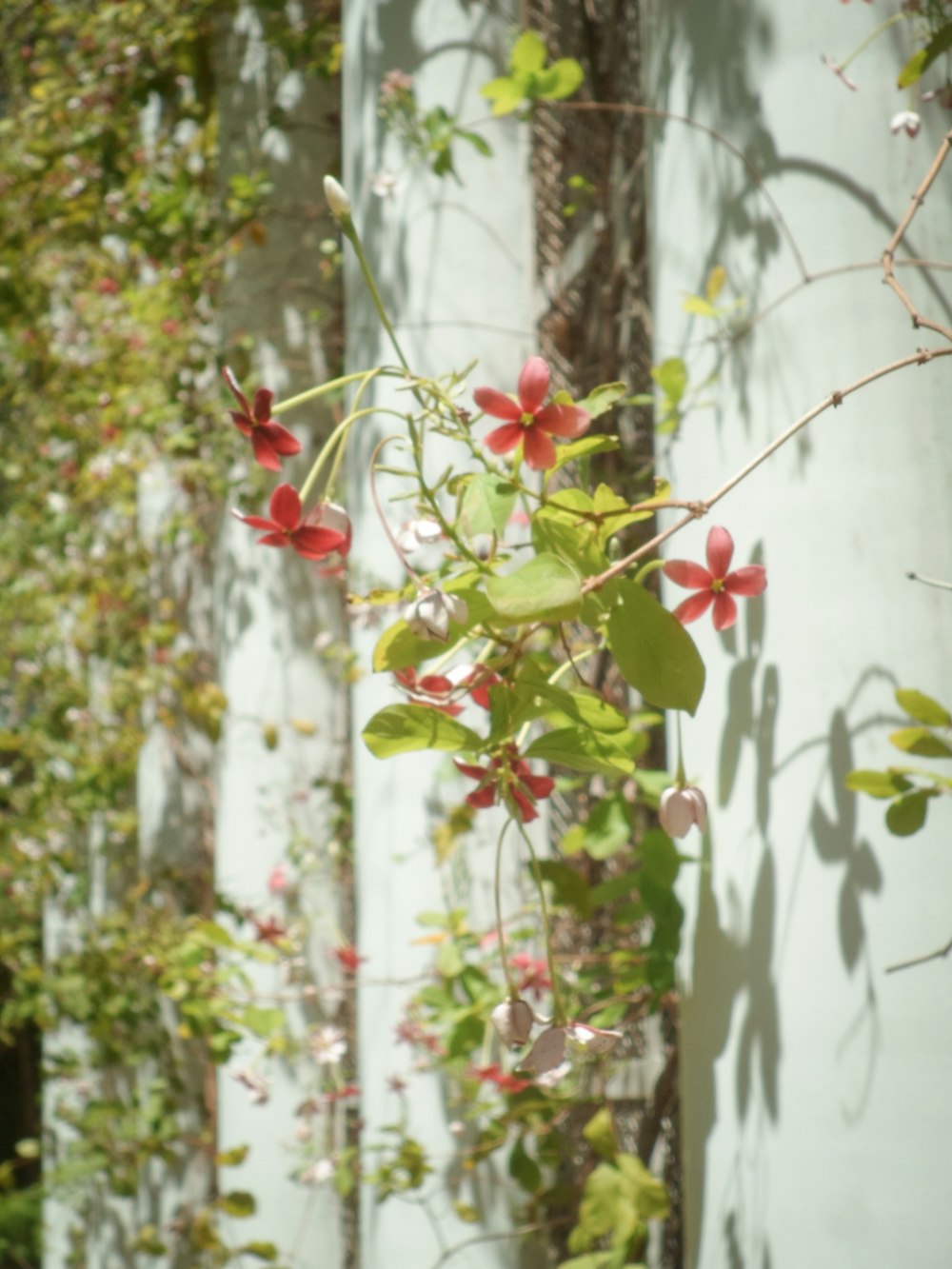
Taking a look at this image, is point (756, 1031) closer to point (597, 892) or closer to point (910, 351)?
point (597, 892)

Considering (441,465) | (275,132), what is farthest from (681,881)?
(275,132)

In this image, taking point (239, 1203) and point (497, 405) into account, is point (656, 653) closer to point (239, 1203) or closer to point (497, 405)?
point (497, 405)

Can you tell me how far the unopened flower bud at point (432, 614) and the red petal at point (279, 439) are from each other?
12 cm

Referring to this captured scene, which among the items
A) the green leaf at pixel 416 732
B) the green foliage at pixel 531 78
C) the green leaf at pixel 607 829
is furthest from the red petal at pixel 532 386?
the green foliage at pixel 531 78

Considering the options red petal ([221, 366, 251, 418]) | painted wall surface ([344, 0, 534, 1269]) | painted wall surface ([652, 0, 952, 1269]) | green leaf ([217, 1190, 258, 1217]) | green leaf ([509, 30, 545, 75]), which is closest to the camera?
red petal ([221, 366, 251, 418])

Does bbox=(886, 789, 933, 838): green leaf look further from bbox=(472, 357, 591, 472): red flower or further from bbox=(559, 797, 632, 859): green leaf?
bbox=(559, 797, 632, 859): green leaf

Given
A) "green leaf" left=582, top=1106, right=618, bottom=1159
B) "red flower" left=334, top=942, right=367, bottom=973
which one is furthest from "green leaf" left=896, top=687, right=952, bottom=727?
"red flower" left=334, top=942, right=367, bottom=973

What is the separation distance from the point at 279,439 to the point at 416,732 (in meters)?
0.21

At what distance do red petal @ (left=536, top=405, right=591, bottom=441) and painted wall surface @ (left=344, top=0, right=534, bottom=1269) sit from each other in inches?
36.7

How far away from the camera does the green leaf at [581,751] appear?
808 millimetres

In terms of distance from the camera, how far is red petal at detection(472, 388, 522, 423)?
75 centimetres

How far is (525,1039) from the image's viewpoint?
0.81m

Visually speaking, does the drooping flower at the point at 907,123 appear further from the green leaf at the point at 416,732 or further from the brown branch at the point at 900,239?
the green leaf at the point at 416,732

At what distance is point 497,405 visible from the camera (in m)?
0.76
